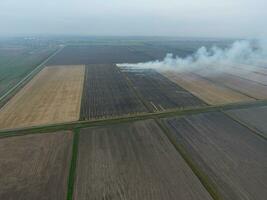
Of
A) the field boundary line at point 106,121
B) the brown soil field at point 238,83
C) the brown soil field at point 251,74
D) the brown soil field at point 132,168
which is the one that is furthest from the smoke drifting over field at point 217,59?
the brown soil field at point 132,168

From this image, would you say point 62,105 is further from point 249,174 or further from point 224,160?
point 249,174

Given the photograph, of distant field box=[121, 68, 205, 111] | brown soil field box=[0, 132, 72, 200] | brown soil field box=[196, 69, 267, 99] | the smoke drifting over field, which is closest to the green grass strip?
brown soil field box=[0, 132, 72, 200]

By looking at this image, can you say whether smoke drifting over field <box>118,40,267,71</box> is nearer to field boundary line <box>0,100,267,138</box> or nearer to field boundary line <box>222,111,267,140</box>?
field boundary line <box>0,100,267,138</box>

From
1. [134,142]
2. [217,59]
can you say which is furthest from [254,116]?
[217,59]

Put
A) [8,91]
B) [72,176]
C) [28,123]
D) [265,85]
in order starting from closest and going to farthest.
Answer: [72,176], [28,123], [8,91], [265,85]

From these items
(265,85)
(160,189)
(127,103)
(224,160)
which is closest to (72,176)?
(160,189)

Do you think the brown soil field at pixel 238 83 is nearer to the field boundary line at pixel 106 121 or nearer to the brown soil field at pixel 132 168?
the field boundary line at pixel 106 121
